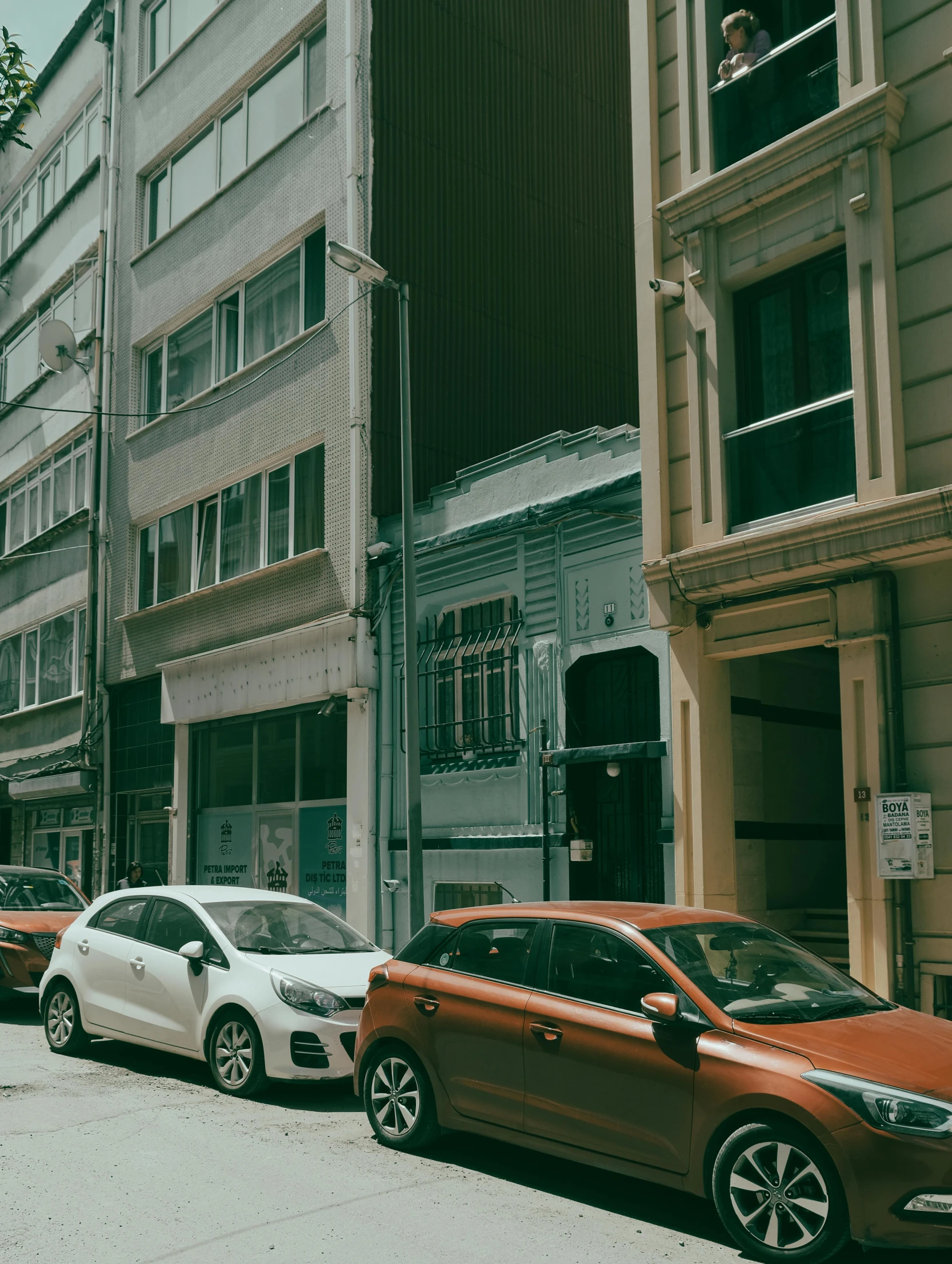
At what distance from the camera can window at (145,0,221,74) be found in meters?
22.8

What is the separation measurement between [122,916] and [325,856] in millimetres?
7015

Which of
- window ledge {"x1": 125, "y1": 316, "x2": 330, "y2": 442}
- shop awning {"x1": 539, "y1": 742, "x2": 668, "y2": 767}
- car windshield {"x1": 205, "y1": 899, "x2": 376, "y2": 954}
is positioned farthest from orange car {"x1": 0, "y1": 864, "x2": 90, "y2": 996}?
window ledge {"x1": 125, "y1": 316, "x2": 330, "y2": 442}

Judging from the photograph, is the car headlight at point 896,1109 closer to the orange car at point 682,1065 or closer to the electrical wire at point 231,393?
the orange car at point 682,1065

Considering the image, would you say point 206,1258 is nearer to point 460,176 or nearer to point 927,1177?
point 927,1177

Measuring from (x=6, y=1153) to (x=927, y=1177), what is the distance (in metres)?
5.10

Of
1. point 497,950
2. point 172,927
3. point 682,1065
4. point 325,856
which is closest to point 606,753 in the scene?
point 172,927

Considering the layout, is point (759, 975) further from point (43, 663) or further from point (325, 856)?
point (43, 663)

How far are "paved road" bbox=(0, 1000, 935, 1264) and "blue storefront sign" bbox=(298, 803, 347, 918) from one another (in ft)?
27.4

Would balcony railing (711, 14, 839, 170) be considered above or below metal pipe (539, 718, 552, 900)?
above

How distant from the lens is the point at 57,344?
25.9 meters

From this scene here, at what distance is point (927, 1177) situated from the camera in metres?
5.40

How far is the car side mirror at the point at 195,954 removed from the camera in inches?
388

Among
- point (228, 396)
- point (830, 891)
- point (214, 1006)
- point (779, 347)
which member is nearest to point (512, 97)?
point (228, 396)

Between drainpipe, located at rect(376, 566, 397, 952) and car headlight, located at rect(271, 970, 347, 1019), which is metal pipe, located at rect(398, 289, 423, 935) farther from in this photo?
car headlight, located at rect(271, 970, 347, 1019)
